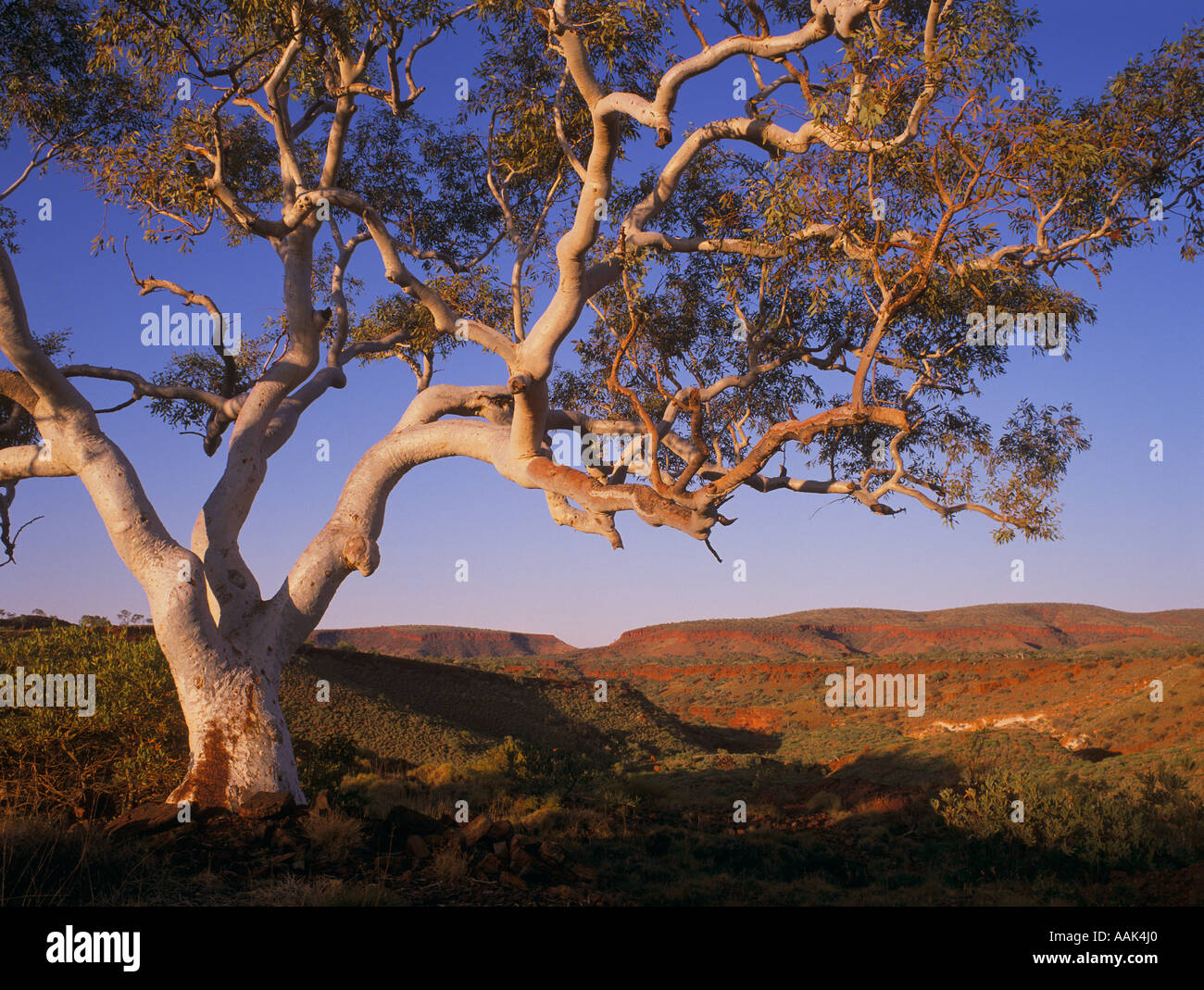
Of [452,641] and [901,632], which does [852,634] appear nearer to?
[901,632]

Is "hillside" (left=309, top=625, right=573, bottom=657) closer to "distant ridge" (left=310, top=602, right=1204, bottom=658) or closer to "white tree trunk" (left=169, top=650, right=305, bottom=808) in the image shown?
"distant ridge" (left=310, top=602, right=1204, bottom=658)

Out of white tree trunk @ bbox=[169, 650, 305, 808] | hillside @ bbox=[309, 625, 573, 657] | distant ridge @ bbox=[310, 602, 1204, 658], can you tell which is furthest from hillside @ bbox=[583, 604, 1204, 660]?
white tree trunk @ bbox=[169, 650, 305, 808]

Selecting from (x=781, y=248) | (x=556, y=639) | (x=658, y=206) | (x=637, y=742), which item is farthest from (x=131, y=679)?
(x=556, y=639)

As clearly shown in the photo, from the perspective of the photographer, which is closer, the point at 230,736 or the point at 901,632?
the point at 230,736

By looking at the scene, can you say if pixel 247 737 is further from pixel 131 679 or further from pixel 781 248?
pixel 781 248

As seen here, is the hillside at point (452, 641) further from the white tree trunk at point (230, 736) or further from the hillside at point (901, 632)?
the white tree trunk at point (230, 736)

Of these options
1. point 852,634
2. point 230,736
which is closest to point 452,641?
point 852,634

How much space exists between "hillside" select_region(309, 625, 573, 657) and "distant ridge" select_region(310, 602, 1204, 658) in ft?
0.41

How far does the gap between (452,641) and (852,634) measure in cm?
3628

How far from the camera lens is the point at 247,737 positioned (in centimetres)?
905

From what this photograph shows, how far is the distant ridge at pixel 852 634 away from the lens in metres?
71.6

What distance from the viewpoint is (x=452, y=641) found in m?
85.1

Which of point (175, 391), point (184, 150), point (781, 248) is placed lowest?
point (175, 391)

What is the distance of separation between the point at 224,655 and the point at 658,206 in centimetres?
686
